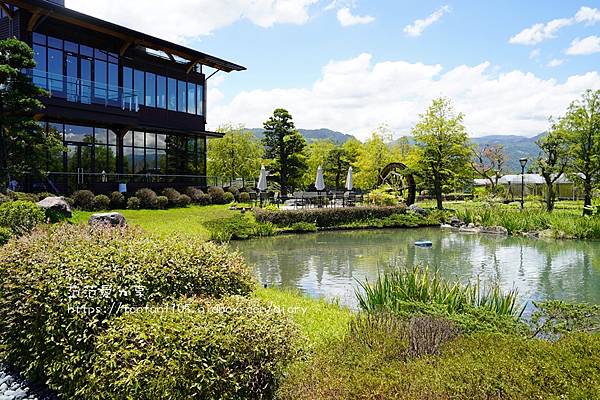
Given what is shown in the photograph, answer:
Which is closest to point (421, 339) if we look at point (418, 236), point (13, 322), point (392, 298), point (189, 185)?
point (392, 298)

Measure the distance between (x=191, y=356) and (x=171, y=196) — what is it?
22.0 metres

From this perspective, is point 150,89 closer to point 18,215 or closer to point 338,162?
point 18,215

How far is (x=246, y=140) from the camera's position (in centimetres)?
4475

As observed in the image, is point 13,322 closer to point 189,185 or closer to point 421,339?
point 421,339

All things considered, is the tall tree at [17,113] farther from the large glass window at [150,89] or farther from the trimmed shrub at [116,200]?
the large glass window at [150,89]

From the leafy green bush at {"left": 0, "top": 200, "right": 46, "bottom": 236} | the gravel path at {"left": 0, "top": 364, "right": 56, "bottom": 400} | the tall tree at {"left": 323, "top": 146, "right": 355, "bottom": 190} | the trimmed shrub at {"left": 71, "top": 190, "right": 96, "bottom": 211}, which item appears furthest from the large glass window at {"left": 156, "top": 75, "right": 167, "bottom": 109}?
the gravel path at {"left": 0, "top": 364, "right": 56, "bottom": 400}

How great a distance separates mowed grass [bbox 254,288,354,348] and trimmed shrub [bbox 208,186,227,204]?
19444 mm

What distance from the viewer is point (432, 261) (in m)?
14.0

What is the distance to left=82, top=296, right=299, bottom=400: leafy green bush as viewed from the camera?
11.1 ft

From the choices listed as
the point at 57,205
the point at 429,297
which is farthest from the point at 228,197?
the point at 429,297

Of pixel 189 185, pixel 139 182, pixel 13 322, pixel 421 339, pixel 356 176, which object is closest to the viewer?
pixel 421 339

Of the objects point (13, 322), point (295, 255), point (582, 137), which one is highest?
point (582, 137)

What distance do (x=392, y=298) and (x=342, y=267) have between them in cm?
655

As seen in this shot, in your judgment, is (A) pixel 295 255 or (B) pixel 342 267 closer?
(B) pixel 342 267
